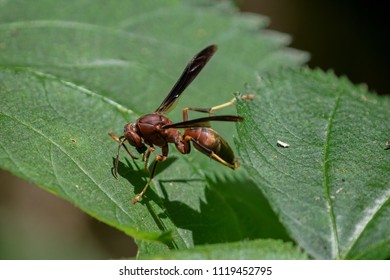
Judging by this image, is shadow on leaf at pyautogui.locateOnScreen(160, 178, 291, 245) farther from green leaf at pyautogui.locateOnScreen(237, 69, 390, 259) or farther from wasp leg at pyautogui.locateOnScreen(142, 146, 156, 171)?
green leaf at pyautogui.locateOnScreen(237, 69, 390, 259)

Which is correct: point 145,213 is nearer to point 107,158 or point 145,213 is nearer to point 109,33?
point 107,158

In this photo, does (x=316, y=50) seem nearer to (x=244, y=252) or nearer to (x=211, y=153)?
(x=211, y=153)

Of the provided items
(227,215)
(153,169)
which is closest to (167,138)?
(153,169)

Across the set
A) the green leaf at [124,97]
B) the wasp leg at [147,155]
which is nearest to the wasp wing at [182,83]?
the green leaf at [124,97]

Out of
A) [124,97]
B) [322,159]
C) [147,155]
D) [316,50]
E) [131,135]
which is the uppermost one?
[316,50]

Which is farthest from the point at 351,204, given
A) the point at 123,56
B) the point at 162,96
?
the point at 123,56

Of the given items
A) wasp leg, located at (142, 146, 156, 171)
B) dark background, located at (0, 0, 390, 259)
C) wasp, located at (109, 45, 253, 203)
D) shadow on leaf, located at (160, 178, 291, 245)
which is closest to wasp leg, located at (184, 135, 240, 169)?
wasp, located at (109, 45, 253, 203)
